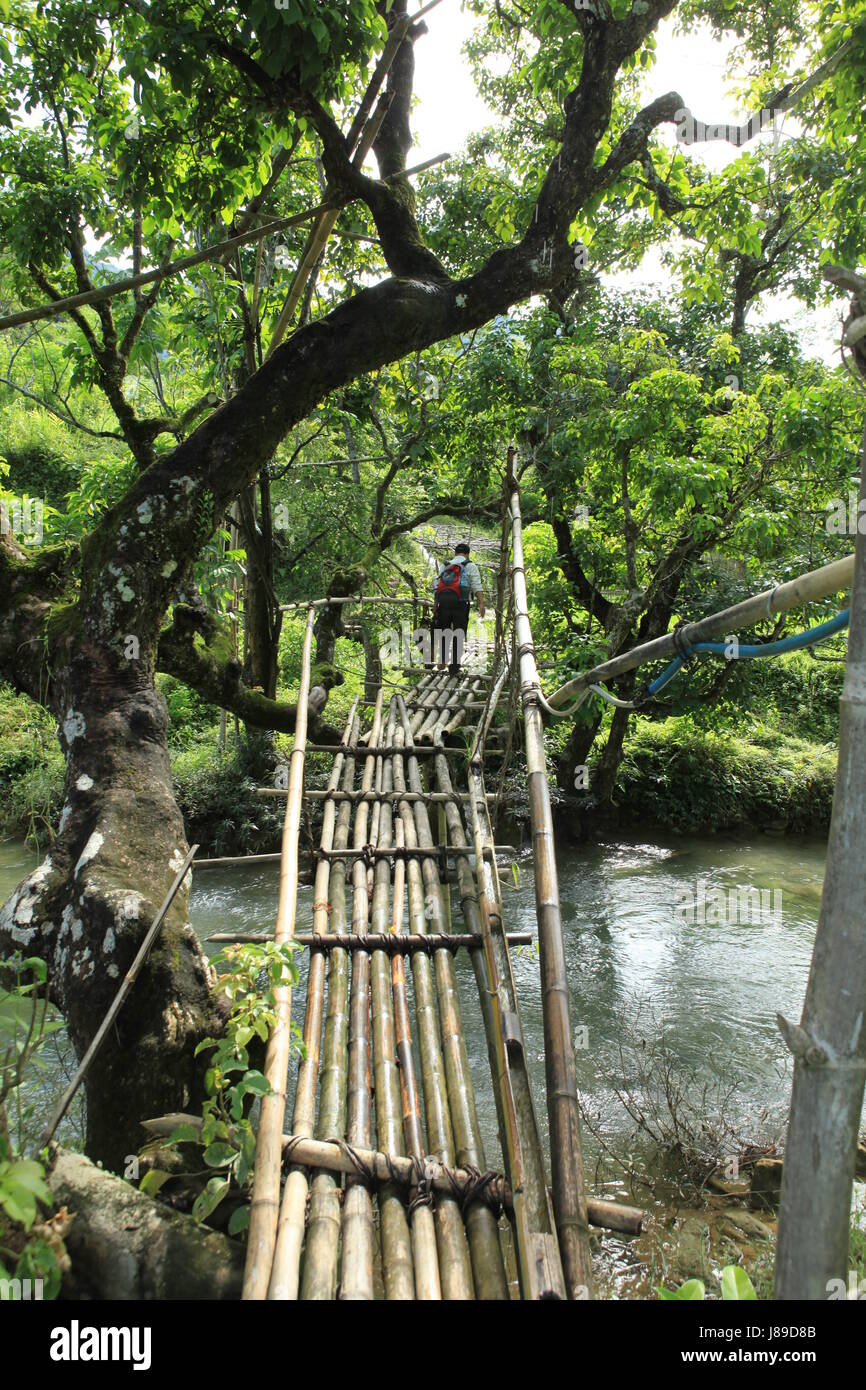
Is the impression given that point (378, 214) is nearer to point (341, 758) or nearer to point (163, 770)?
point (163, 770)

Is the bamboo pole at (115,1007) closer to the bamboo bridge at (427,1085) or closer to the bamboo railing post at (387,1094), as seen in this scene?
the bamboo bridge at (427,1085)

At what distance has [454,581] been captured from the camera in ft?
26.3

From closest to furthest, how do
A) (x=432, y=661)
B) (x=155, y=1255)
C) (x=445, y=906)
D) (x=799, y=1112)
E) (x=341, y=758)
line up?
(x=799, y=1112)
(x=155, y=1255)
(x=445, y=906)
(x=341, y=758)
(x=432, y=661)

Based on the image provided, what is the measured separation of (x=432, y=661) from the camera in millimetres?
8875

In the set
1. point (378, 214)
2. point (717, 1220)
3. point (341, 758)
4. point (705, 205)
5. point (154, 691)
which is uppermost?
point (705, 205)

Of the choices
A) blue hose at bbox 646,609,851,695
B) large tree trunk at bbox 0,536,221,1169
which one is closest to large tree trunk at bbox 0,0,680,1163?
large tree trunk at bbox 0,536,221,1169

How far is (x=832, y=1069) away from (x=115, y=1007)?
1.97 m

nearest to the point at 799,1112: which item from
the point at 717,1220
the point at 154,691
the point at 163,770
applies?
the point at 163,770

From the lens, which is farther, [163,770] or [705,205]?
[705,205]

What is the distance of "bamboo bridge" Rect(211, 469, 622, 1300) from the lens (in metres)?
1.97

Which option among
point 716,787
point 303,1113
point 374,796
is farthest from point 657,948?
point 303,1113

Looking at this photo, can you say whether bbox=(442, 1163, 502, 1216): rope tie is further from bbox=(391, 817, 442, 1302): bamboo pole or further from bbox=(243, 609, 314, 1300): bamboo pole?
bbox=(243, 609, 314, 1300): bamboo pole
